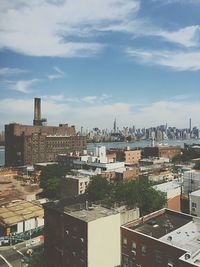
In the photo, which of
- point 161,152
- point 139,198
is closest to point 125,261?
point 139,198

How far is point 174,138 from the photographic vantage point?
18912 centimetres

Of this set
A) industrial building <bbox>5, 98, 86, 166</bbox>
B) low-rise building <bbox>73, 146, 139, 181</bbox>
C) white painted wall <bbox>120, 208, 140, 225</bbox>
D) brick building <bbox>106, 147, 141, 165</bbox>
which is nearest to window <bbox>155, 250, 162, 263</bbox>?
white painted wall <bbox>120, 208, 140, 225</bbox>

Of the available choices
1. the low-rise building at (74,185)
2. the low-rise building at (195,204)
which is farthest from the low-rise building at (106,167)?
the low-rise building at (195,204)

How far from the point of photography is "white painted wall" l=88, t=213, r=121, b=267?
11.8 m

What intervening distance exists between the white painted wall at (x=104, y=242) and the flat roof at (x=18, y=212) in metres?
9.05

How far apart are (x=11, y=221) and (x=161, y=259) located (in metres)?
11.4

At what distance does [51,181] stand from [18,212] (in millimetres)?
8935

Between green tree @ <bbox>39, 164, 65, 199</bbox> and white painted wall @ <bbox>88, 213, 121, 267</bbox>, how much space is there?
1704 centimetres

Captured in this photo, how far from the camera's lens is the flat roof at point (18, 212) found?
19.6 m

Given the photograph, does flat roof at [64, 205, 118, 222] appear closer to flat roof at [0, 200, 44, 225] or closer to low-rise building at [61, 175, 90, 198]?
flat roof at [0, 200, 44, 225]

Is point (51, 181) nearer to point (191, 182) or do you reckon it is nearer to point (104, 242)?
point (191, 182)

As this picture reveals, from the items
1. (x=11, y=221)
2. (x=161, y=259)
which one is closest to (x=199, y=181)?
(x=161, y=259)

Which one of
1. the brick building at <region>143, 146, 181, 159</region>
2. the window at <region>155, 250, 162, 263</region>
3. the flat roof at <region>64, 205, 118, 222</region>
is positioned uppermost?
the brick building at <region>143, 146, 181, 159</region>

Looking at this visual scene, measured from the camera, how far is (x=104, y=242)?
12125 mm
